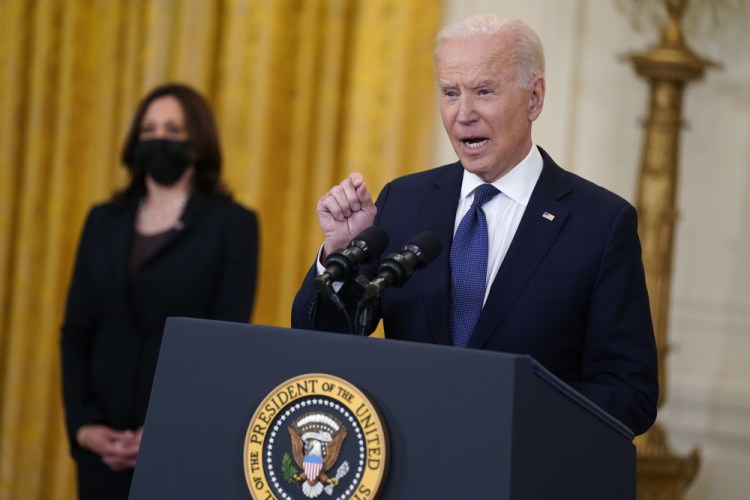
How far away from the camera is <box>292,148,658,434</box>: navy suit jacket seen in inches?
91.7

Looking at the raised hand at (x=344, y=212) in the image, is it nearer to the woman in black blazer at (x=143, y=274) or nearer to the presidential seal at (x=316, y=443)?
the presidential seal at (x=316, y=443)

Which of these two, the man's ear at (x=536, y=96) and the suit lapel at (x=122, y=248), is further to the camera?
the suit lapel at (x=122, y=248)

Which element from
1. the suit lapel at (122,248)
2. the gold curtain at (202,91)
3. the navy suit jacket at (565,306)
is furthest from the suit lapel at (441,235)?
the gold curtain at (202,91)

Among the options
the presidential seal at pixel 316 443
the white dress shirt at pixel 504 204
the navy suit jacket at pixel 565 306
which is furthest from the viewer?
the white dress shirt at pixel 504 204

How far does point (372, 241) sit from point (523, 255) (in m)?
0.47

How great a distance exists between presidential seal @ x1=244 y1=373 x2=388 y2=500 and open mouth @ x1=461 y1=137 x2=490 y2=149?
80 cm

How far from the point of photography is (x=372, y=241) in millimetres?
2045

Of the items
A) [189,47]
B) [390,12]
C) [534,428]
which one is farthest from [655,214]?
[534,428]

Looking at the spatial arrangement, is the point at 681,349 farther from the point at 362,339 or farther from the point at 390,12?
the point at 362,339

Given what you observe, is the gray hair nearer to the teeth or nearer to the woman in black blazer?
the teeth

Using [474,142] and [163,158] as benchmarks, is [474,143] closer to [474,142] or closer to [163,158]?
[474,142]

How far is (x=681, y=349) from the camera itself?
4762 mm

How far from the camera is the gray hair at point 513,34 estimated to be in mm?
2418

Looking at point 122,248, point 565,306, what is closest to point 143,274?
point 122,248
